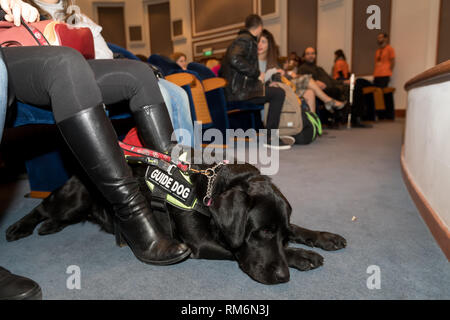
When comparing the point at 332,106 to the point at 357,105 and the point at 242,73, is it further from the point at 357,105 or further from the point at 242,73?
the point at 242,73

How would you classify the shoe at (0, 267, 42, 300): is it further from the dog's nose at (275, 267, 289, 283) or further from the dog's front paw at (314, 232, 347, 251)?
the dog's front paw at (314, 232, 347, 251)

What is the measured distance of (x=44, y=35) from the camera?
121cm

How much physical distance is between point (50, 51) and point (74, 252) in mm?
835

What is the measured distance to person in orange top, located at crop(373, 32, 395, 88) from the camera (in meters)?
7.33

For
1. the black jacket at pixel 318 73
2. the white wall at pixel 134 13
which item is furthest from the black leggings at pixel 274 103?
the white wall at pixel 134 13

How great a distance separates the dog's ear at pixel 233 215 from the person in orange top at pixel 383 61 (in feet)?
25.9

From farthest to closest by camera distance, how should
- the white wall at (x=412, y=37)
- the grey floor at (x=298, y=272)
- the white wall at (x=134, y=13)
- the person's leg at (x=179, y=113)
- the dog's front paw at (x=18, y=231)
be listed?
the white wall at (x=134, y=13) < the white wall at (x=412, y=37) < the person's leg at (x=179, y=113) < the dog's front paw at (x=18, y=231) < the grey floor at (x=298, y=272)

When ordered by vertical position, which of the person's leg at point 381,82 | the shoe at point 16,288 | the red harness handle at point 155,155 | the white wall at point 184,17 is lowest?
the shoe at point 16,288

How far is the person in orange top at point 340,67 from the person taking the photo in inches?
306

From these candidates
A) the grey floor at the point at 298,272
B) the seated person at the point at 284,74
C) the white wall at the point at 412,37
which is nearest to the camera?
the grey floor at the point at 298,272

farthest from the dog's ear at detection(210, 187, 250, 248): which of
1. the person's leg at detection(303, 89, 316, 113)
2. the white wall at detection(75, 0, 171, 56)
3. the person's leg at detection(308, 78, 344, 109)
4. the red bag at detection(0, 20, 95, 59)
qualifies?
the white wall at detection(75, 0, 171, 56)

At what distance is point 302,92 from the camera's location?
4887 mm

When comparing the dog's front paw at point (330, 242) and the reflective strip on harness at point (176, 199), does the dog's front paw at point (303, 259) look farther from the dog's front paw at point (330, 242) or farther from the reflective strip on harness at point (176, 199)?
the reflective strip on harness at point (176, 199)
